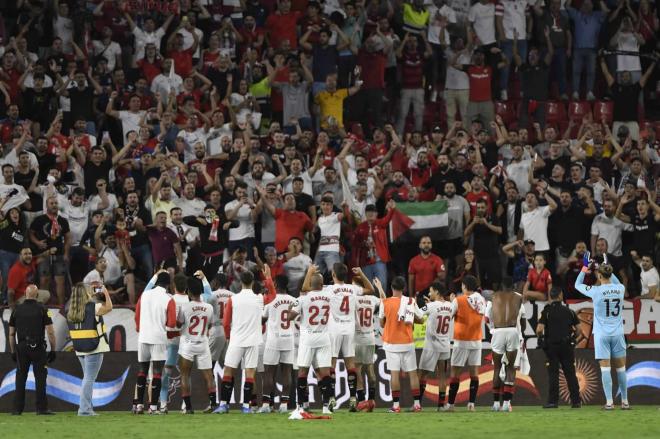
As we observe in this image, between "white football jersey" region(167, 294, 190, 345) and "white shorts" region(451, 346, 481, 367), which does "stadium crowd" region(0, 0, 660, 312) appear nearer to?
"white football jersey" region(167, 294, 190, 345)

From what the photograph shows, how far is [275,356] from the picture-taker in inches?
Result: 905

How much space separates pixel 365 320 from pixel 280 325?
1461 millimetres

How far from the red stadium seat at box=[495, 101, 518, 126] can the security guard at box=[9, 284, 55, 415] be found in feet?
47.2

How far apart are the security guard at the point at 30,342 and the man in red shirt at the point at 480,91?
13.4 metres

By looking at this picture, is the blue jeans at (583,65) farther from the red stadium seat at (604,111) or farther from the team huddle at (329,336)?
the team huddle at (329,336)

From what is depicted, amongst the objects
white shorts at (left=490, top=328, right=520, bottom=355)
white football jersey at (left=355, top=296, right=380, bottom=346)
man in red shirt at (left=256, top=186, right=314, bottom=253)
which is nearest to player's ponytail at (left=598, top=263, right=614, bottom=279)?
white shorts at (left=490, top=328, right=520, bottom=355)

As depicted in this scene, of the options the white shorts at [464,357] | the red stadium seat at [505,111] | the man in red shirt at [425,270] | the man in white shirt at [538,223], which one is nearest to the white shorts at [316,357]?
the white shorts at [464,357]

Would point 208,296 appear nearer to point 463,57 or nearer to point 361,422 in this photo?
point 361,422

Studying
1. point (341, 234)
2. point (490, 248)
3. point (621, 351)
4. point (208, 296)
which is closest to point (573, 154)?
point (490, 248)

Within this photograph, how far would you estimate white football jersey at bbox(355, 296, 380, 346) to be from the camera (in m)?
23.2

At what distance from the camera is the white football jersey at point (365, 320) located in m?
23.2

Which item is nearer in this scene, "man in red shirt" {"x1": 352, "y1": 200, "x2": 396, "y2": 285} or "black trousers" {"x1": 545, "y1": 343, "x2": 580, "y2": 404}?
"black trousers" {"x1": 545, "y1": 343, "x2": 580, "y2": 404}

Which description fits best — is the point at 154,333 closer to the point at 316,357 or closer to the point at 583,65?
the point at 316,357

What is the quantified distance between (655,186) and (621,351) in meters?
8.53
